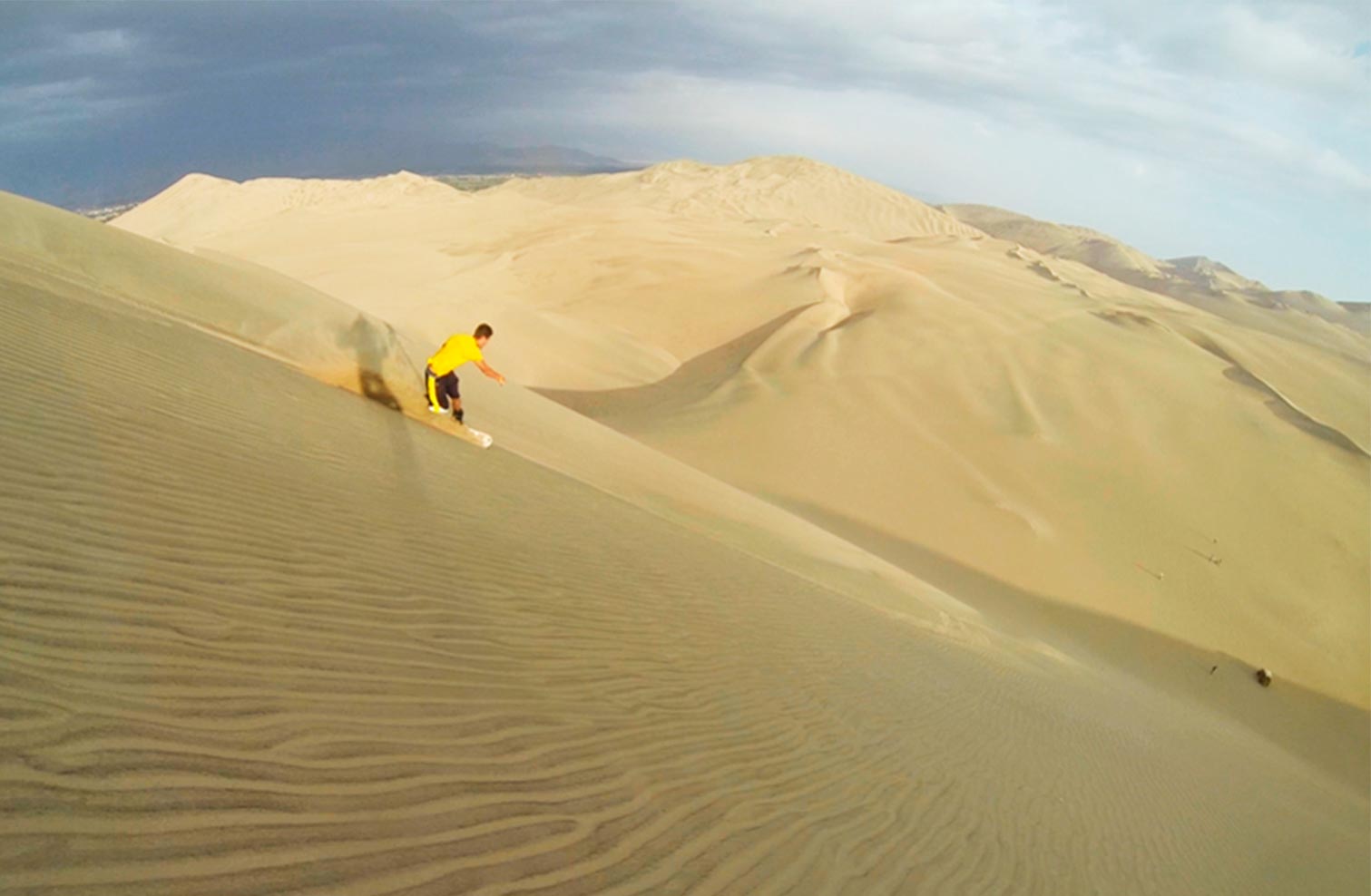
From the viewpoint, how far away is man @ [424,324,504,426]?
828 centimetres

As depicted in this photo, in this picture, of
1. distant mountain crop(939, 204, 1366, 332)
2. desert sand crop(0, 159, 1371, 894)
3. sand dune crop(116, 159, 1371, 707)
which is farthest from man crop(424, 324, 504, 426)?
distant mountain crop(939, 204, 1366, 332)

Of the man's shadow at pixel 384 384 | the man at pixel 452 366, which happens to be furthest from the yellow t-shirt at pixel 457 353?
the man's shadow at pixel 384 384

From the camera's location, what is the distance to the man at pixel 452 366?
8.28 m

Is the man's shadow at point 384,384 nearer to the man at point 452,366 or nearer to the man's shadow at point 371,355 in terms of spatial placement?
the man's shadow at point 371,355

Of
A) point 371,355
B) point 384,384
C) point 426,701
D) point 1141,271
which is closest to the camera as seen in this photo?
point 426,701

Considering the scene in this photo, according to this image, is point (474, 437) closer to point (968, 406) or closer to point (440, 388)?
point (440, 388)

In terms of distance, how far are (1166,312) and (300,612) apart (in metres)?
37.5

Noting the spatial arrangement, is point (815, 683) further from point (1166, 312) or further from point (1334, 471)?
point (1166, 312)

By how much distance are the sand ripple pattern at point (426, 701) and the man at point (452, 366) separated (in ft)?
2.48

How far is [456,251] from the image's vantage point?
1496 inches

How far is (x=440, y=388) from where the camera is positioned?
8.98 m

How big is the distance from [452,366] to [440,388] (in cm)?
54

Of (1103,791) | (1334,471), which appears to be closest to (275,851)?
(1103,791)

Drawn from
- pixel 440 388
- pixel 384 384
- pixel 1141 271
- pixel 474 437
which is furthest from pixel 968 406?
pixel 1141 271
